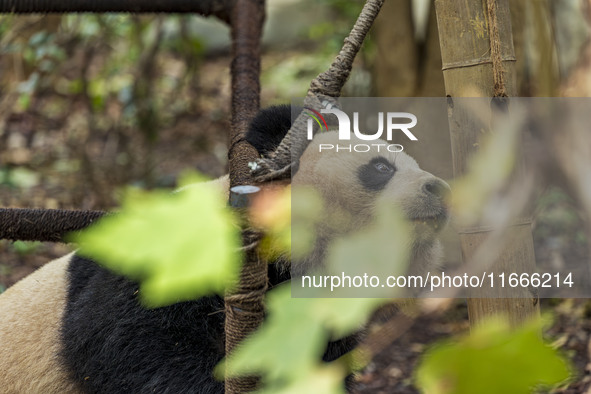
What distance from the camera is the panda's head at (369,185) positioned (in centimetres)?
119

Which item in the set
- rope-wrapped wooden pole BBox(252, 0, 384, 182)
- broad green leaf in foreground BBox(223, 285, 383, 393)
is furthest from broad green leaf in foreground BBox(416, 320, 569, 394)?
rope-wrapped wooden pole BBox(252, 0, 384, 182)

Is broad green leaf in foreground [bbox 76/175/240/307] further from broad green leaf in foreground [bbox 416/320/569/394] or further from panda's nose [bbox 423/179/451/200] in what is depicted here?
panda's nose [bbox 423/179/451/200]

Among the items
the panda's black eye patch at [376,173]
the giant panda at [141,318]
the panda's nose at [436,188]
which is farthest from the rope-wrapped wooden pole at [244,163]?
the panda's nose at [436,188]

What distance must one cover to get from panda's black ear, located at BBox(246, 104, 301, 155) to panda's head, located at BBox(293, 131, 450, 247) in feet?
0.34

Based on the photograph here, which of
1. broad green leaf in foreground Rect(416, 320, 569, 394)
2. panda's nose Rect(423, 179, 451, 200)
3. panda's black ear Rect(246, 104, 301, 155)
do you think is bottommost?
broad green leaf in foreground Rect(416, 320, 569, 394)

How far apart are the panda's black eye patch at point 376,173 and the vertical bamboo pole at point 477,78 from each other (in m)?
0.29

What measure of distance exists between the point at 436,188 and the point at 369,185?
0.20 m

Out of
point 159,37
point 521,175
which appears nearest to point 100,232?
point 521,175

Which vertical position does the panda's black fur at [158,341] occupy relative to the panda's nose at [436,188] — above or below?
below

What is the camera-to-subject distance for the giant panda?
133cm

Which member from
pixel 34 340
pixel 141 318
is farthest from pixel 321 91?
pixel 34 340

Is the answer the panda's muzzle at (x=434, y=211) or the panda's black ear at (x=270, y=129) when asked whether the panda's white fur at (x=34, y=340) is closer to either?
the panda's black ear at (x=270, y=129)

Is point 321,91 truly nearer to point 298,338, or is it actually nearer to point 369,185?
point 369,185

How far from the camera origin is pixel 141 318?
1588 millimetres
